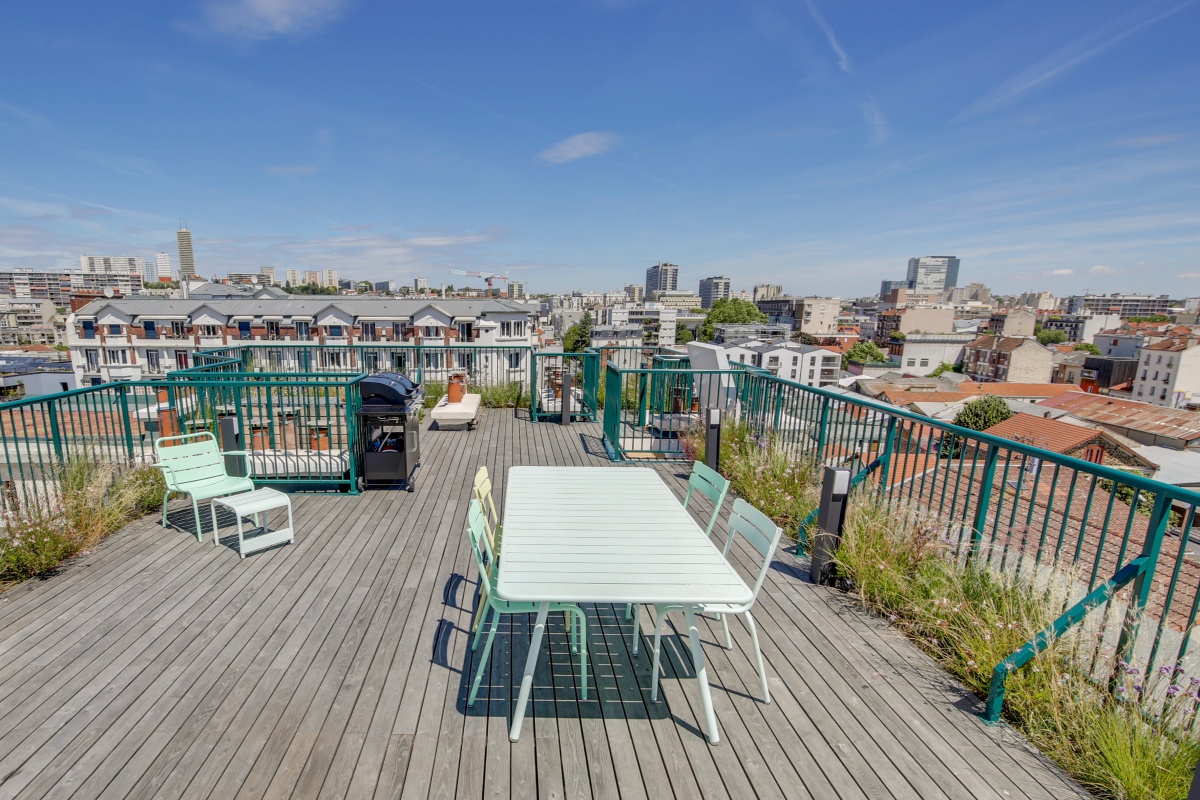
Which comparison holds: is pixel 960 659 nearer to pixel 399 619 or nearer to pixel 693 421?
pixel 399 619

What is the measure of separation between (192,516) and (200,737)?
3.05 metres

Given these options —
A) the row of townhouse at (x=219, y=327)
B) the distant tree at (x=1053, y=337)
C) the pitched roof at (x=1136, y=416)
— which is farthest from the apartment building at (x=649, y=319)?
the distant tree at (x=1053, y=337)

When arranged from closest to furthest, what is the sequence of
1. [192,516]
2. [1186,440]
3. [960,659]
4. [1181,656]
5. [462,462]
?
1. [1181,656]
2. [960,659]
3. [192,516]
4. [462,462]
5. [1186,440]

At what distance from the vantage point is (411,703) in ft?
7.39

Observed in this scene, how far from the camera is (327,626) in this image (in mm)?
2854

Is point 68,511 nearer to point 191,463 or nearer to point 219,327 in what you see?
point 191,463

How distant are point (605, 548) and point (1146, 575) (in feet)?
7.56

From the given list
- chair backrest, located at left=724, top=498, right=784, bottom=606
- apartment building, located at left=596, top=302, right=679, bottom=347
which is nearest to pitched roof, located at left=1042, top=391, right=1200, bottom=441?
chair backrest, located at left=724, top=498, right=784, bottom=606

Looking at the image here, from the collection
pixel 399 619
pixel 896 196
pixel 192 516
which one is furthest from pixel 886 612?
pixel 896 196

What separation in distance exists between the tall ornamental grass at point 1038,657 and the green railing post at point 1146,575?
7cm

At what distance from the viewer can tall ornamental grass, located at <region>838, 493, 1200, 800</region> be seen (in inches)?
71.9

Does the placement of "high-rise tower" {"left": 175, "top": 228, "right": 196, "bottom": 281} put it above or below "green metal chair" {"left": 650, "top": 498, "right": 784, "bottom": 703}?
above

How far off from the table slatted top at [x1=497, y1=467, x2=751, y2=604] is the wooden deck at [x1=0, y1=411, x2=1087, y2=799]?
2.22 ft

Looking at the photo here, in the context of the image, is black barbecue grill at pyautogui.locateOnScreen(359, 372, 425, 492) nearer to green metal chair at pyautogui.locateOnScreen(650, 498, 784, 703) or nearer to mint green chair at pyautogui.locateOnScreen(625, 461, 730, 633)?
mint green chair at pyautogui.locateOnScreen(625, 461, 730, 633)
